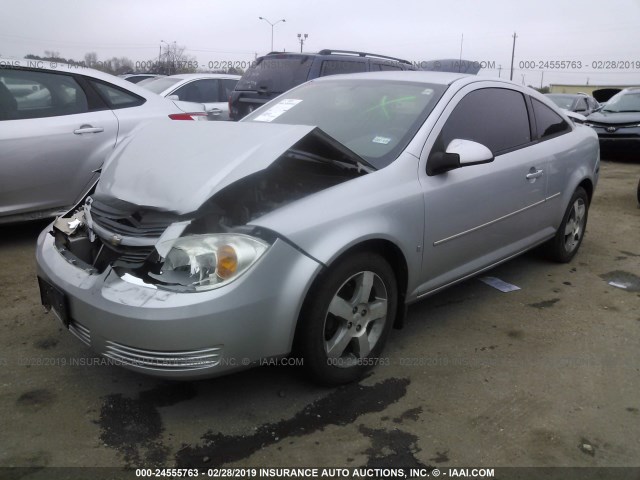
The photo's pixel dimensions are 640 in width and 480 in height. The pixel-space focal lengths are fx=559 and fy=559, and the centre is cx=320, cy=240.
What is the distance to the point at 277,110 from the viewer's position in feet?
12.7

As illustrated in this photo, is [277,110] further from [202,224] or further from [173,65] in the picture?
[173,65]

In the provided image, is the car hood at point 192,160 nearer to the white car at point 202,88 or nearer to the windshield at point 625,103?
the white car at point 202,88

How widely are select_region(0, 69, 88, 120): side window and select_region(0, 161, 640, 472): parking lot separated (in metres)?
1.77

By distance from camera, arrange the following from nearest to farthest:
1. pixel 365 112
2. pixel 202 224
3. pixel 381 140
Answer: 1. pixel 202 224
2. pixel 381 140
3. pixel 365 112

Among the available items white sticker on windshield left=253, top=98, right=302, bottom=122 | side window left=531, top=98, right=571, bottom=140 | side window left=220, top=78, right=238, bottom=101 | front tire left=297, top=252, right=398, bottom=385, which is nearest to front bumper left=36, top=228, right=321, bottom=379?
front tire left=297, top=252, right=398, bottom=385

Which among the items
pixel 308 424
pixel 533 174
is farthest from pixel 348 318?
pixel 533 174

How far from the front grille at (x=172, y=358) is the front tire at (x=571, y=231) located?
3330 millimetres

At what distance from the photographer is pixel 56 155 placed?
4688 mm

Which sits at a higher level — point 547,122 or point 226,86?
point 226,86

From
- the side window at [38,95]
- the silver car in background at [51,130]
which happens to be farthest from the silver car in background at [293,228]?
the side window at [38,95]

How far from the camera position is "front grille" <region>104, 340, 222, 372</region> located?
7.50ft

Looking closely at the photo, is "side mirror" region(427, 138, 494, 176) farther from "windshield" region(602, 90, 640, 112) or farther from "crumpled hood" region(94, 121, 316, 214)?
"windshield" region(602, 90, 640, 112)

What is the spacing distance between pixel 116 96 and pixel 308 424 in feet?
12.8

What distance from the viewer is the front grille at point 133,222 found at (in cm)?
251
